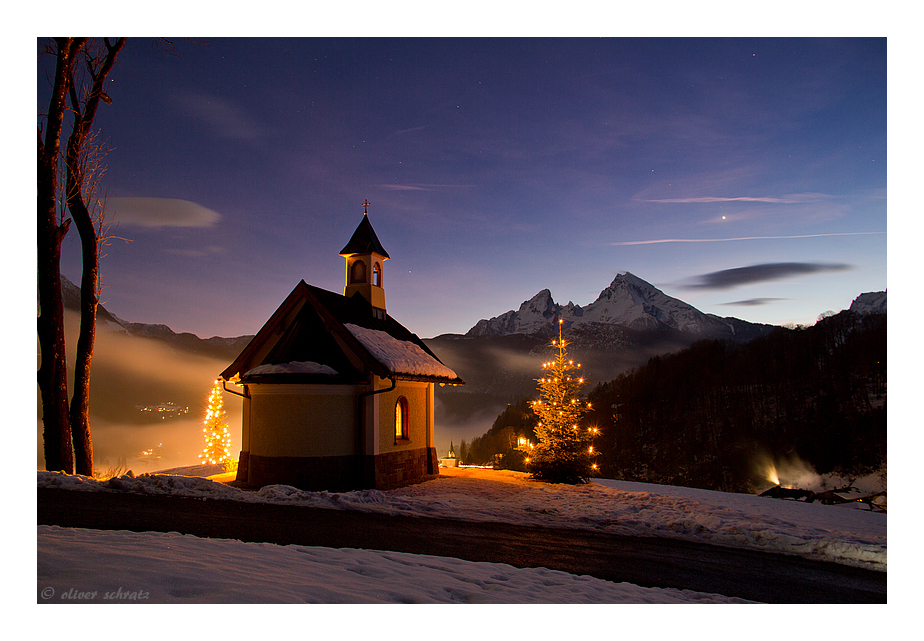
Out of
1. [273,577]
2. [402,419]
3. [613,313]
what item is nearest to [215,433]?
[402,419]

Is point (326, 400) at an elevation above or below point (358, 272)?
below

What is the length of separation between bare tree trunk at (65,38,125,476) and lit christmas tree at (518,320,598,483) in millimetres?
10390

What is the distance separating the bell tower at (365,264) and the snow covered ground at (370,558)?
6.58 meters

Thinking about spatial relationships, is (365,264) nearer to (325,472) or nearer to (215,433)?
(325,472)

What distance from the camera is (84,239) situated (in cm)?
1070

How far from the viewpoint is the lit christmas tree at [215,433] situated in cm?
1831

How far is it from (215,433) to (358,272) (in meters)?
8.93

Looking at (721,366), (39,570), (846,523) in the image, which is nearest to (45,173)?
(39,570)

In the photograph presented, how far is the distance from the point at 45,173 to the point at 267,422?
6231mm

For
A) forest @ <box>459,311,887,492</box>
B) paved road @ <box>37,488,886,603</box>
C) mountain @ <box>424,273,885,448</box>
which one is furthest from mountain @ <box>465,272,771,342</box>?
paved road @ <box>37,488,886,603</box>

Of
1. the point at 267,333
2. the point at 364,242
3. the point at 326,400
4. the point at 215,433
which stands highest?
the point at 364,242

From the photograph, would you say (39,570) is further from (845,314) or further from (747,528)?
(845,314)

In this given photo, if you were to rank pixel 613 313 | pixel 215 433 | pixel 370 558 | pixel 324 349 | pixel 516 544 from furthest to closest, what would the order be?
pixel 613 313 < pixel 215 433 < pixel 324 349 < pixel 516 544 < pixel 370 558

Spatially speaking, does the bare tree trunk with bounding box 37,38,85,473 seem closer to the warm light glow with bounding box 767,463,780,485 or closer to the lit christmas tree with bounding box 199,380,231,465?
the lit christmas tree with bounding box 199,380,231,465
